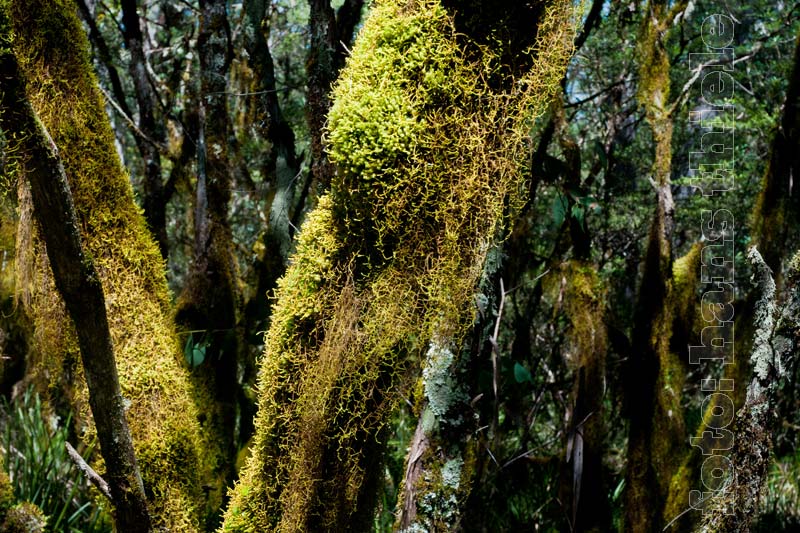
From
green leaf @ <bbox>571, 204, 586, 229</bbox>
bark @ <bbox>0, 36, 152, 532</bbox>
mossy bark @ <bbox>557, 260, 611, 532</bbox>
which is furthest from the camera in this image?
mossy bark @ <bbox>557, 260, 611, 532</bbox>

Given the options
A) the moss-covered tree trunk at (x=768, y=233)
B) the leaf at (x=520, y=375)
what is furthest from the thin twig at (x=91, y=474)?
the moss-covered tree trunk at (x=768, y=233)

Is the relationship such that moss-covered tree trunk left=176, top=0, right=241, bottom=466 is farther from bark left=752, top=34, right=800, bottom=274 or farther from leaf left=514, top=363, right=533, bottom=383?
bark left=752, top=34, right=800, bottom=274

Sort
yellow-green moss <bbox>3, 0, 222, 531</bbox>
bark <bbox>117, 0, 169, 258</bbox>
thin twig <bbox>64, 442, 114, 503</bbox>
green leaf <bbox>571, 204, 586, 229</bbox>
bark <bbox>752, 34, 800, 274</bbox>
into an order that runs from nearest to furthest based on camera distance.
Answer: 1. thin twig <bbox>64, 442, 114, 503</bbox>
2. yellow-green moss <bbox>3, 0, 222, 531</bbox>
3. bark <bbox>752, 34, 800, 274</bbox>
4. green leaf <bbox>571, 204, 586, 229</bbox>
5. bark <bbox>117, 0, 169, 258</bbox>

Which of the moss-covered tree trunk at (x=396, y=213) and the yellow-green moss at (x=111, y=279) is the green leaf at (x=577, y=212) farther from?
the yellow-green moss at (x=111, y=279)

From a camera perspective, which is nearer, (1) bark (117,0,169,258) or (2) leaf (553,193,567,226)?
(2) leaf (553,193,567,226)

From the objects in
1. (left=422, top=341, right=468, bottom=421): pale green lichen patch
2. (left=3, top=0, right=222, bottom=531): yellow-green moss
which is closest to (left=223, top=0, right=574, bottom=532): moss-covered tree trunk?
(left=422, top=341, right=468, bottom=421): pale green lichen patch

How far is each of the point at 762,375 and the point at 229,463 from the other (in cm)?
286

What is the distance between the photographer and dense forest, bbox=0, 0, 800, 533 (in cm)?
201

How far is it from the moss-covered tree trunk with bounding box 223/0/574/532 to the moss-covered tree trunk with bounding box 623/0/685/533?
2526 millimetres

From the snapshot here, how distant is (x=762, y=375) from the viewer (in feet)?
10.1

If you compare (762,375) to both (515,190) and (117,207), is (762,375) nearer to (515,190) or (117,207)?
(515,190)

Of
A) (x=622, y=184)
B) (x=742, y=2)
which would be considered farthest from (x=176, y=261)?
(x=742, y=2)

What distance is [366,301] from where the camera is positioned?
207cm

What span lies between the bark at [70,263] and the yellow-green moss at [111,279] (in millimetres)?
515
